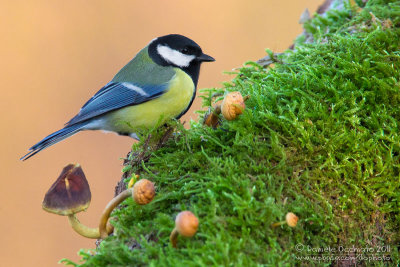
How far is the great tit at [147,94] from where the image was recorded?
2266mm

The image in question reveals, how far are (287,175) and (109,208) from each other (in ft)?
1.70

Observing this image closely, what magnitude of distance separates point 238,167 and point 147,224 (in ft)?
0.98

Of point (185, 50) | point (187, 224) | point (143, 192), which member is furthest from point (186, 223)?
point (185, 50)

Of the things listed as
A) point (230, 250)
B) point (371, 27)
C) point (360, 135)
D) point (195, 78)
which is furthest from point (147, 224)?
point (195, 78)

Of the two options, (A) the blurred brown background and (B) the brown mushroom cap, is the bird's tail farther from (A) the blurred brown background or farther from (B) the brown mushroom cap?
(A) the blurred brown background

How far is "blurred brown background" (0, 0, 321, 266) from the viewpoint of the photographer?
3.98 metres

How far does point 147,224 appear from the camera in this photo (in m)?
1.14

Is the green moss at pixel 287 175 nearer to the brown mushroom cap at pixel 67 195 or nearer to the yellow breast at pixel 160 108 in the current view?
the brown mushroom cap at pixel 67 195

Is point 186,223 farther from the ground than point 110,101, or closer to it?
closer to it

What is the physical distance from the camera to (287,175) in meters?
1.21

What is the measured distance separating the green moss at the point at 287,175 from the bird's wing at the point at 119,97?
745 mm

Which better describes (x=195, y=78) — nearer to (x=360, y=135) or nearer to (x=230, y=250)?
(x=360, y=135)

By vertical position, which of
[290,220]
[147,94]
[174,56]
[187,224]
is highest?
Answer: [174,56]

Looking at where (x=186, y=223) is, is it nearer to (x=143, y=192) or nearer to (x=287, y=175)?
(x=143, y=192)
